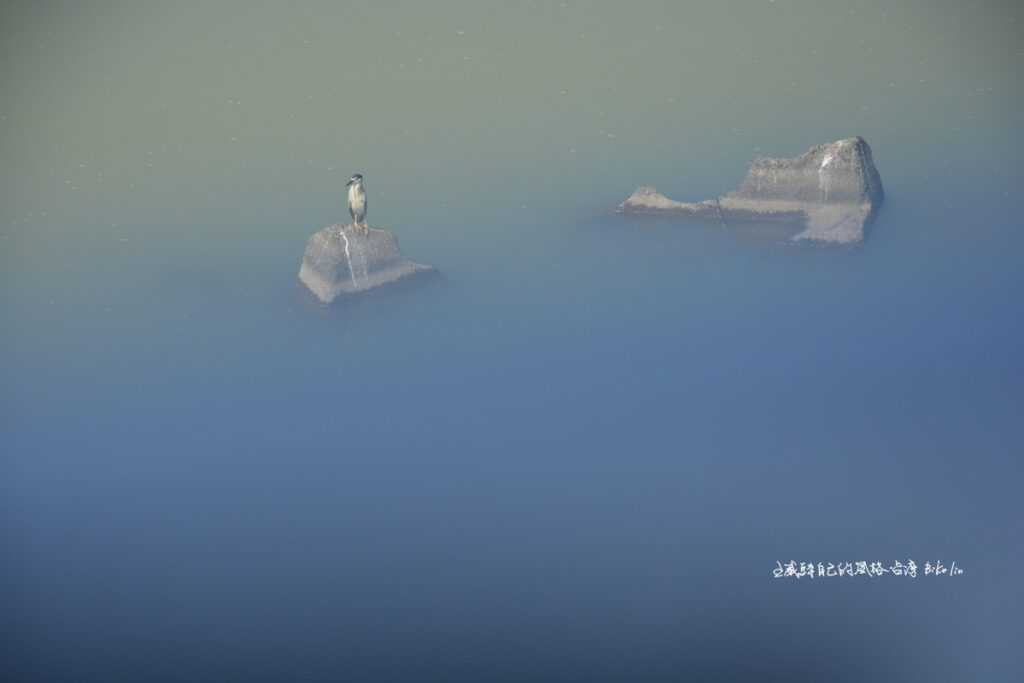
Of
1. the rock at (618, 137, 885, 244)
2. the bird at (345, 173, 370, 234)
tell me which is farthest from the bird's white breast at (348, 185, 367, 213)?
the rock at (618, 137, 885, 244)

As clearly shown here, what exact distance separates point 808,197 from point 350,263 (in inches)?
107

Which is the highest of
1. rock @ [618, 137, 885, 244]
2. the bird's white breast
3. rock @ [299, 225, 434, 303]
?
rock @ [618, 137, 885, 244]

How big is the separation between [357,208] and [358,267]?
13.3 inches

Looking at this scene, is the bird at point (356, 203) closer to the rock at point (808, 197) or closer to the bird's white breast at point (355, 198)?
the bird's white breast at point (355, 198)

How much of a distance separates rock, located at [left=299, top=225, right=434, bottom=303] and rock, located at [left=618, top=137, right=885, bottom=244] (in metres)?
1.47

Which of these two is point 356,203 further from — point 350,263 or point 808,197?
point 808,197

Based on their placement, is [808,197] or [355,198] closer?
[355,198]

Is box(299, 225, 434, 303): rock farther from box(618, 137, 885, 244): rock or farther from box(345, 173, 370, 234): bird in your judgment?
box(618, 137, 885, 244): rock

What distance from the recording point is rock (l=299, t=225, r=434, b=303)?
34.5ft

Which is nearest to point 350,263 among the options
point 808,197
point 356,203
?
point 356,203

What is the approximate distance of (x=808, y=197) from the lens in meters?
11.0

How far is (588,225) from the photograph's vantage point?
11.1 meters

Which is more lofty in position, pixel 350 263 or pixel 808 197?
pixel 808 197

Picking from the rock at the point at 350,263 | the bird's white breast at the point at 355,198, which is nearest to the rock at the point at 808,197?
the rock at the point at 350,263
